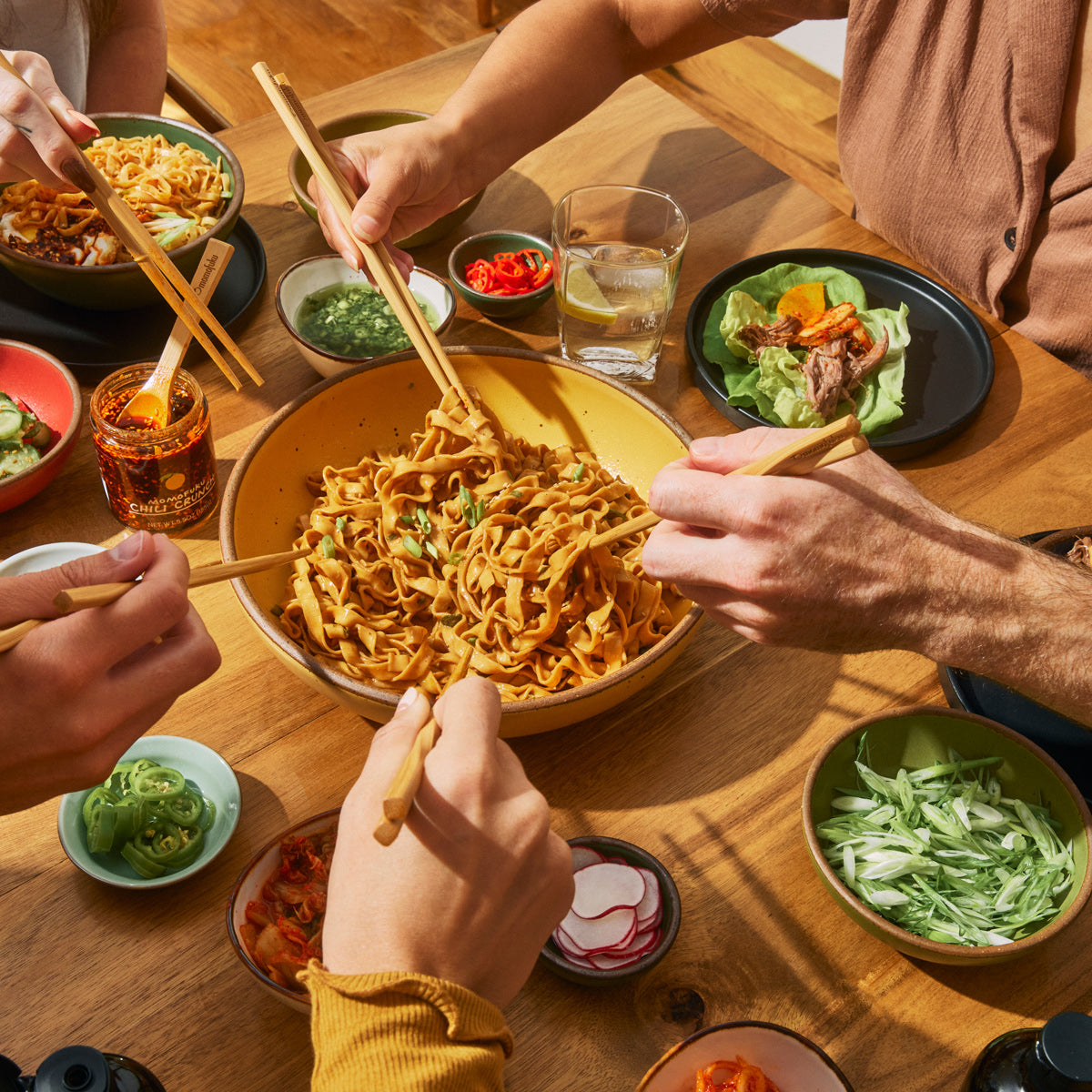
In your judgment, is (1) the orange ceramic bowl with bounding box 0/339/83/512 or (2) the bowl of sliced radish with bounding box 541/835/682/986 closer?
(2) the bowl of sliced radish with bounding box 541/835/682/986

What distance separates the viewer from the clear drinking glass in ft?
6.73

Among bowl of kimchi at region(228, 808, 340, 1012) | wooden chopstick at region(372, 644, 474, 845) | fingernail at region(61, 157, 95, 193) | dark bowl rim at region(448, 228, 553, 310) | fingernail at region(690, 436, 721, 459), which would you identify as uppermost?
fingernail at region(61, 157, 95, 193)

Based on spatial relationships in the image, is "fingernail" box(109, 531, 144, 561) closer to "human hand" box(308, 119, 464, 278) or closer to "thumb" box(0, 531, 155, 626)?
"thumb" box(0, 531, 155, 626)

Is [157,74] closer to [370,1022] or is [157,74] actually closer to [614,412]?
[614,412]

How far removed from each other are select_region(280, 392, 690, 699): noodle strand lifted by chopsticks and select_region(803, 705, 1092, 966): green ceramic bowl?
0.37m

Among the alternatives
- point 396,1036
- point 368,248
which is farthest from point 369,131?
point 396,1036

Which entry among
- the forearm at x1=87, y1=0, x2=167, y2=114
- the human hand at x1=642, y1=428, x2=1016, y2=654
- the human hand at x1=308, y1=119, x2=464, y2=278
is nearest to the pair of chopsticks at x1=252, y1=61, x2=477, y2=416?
the human hand at x1=308, y1=119, x2=464, y2=278

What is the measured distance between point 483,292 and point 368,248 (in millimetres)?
425

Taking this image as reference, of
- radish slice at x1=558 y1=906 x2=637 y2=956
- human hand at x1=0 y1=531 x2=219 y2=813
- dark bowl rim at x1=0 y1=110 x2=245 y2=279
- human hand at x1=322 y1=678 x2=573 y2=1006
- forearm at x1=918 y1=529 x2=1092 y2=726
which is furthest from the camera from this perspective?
dark bowl rim at x1=0 y1=110 x2=245 y2=279

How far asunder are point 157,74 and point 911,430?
2.62 m

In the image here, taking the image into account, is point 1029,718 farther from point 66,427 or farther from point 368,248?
point 66,427

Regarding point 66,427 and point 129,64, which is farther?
point 129,64

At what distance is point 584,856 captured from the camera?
4.55 feet

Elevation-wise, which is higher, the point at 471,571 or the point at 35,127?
the point at 35,127
